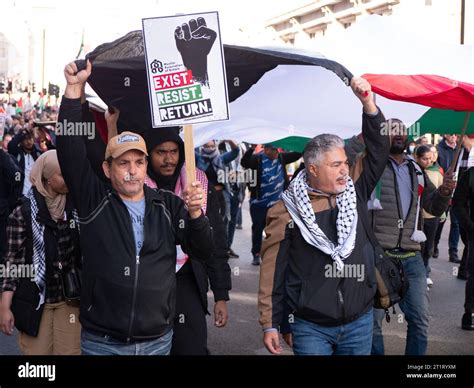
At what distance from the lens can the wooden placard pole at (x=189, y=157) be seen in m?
4.09

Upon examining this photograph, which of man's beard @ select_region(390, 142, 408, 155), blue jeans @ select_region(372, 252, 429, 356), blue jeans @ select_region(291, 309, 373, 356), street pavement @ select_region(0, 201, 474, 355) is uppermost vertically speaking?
man's beard @ select_region(390, 142, 408, 155)

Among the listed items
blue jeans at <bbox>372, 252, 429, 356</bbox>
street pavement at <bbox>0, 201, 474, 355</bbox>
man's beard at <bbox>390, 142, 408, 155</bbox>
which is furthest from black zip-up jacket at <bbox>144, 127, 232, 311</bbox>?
Answer: street pavement at <bbox>0, 201, 474, 355</bbox>

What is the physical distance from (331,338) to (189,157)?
123 cm

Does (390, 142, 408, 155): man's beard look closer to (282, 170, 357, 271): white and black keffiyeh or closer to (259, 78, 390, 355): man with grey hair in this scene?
(259, 78, 390, 355): man with grey hair

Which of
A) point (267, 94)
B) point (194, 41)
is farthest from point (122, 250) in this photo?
point (267, 94)

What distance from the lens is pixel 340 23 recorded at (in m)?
56.4

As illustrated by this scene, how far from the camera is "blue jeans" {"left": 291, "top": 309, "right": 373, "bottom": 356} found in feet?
14.8

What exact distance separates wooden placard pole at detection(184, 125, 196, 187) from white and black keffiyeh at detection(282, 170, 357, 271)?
2.30ft

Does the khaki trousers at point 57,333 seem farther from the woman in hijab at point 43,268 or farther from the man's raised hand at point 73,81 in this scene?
the man's raised hand at point 73,81

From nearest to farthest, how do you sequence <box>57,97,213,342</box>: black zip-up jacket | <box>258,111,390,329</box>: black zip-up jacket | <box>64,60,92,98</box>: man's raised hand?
<box>57,97,213,342</box>: black zip-up jacket → <box>64,60,92,98</box>: man's raised hand → <box>258,111,390,329</box>: black zip-up jacket

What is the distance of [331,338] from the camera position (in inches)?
178

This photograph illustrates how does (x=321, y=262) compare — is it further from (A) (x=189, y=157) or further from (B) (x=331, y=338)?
(A) (x=189, y=157)

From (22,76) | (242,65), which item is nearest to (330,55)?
(242,65)
